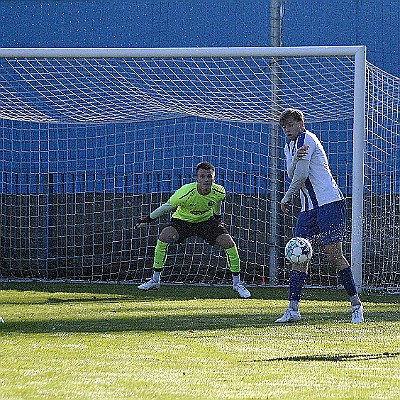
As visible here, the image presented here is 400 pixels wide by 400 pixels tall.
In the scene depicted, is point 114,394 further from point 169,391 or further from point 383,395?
point 383,395

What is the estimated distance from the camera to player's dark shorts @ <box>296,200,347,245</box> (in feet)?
28.0

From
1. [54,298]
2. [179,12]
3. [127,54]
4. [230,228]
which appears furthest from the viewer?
[179,12]

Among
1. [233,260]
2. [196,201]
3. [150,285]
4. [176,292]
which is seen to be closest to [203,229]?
[196,201]

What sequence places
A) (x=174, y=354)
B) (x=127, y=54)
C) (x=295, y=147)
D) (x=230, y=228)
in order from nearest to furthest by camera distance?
(x=174, y=354) → (x=295, y=147) → (x=127, y=54) → (x=230, y=228)

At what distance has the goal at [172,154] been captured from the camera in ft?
44.6

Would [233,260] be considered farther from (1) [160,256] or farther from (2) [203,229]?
(1) [160,256]

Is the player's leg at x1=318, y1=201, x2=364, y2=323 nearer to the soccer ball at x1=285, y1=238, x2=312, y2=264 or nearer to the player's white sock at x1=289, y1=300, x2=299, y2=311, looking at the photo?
the soccer ball at x1=285, y1=238, x2=312, y2=264

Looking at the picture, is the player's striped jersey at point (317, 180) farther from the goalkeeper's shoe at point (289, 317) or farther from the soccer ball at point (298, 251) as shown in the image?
the goalkeeper's shoe at point (289, 317)

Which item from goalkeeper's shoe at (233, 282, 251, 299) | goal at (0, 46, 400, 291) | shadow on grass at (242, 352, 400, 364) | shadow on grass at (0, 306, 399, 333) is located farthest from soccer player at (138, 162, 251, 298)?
shadow on grass at (242, 352, 400, 364)

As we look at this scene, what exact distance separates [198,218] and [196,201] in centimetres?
23

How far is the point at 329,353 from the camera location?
630 centimetres

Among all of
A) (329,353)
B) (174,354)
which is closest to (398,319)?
(329,353)

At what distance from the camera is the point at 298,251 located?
8.37 m

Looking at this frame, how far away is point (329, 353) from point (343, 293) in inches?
262
